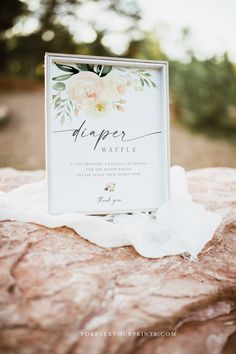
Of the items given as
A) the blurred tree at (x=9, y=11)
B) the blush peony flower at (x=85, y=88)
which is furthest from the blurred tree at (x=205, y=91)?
the blush peony flower at (x=85, y=88)

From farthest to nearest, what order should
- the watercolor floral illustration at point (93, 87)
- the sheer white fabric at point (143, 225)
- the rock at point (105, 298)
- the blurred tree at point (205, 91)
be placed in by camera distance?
the blurred tree at point (205, 91), the watercolor floral illustration at point (93, 87), the sheer white fabric at point (143, 225), the rock at point (105, 298)

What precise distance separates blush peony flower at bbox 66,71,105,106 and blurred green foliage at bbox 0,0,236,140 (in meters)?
4.44

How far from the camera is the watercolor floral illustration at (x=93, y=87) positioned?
146 centimetres

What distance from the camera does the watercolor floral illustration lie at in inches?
57.7

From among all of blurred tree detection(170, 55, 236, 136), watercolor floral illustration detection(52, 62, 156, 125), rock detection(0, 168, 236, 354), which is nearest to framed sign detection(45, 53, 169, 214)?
watercolor floral illustration detection(52, 62, 156, 125)

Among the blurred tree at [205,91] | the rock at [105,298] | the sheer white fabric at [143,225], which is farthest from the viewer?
the blurred tree at [205,91]

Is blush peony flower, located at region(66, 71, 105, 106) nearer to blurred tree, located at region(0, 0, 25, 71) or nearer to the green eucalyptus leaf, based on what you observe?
the green eucalyptus leaf

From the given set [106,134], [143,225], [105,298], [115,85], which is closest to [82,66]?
[115,85]

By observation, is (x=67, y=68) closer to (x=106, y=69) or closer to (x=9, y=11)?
(x=106, y=69)

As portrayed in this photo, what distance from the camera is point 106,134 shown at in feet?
5.02

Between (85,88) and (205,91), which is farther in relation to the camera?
Answer: (205,91)

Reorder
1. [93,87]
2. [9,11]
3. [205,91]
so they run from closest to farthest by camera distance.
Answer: [93,87], [205,91], [9,11]

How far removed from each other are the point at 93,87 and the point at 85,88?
4 centimetres

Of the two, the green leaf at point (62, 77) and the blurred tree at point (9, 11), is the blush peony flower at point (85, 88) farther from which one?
the blurred tree at point (9, 11)
